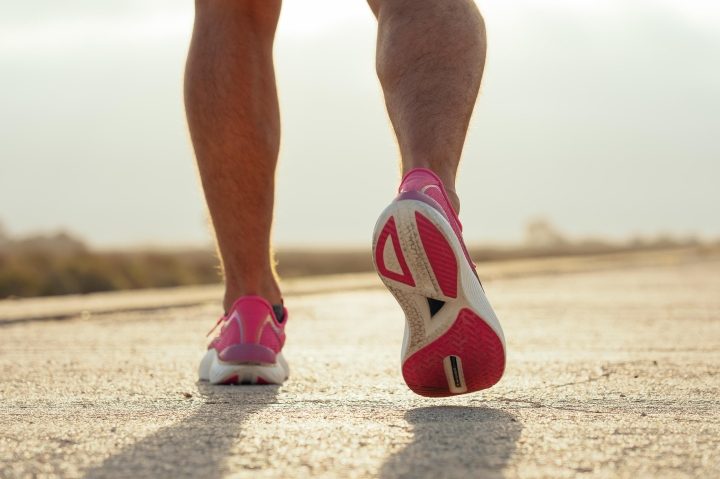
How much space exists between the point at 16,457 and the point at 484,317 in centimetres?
72

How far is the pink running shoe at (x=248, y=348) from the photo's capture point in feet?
7.54

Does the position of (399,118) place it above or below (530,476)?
above

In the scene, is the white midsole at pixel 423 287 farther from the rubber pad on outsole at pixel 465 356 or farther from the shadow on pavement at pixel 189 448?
the shadow on pavement at pixel 189 448

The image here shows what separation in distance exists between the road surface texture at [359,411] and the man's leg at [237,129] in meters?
0.29

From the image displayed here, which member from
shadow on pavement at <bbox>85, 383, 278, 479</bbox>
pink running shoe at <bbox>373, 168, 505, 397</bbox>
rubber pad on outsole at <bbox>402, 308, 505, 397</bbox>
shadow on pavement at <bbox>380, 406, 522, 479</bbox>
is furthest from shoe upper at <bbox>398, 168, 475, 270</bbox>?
shadow on pavement at <bbox>85, 383, 278, 479</bbox>

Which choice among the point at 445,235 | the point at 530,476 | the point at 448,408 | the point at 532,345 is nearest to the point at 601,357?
the point at 532,345

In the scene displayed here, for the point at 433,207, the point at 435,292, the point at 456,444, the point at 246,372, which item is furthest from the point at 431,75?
the point at 246,372

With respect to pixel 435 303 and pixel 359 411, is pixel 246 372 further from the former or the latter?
pixel 435 303

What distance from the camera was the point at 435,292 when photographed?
66.5 inches

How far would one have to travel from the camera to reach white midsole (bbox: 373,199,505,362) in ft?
5.42

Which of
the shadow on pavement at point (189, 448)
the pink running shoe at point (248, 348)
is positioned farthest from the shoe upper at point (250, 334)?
the shadow on pavement at point (189, 448)

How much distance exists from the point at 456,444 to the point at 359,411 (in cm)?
36

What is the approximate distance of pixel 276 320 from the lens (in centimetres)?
244

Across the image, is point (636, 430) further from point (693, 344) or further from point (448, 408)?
point (693, 344)
